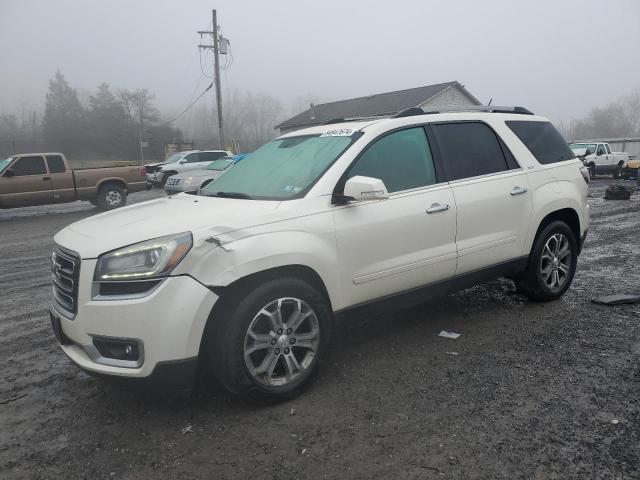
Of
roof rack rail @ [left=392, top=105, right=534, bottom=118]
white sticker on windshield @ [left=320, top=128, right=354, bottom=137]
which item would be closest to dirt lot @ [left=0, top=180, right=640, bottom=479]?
white sticker on windshield @ [left=320, top=128, right=354, bottom=137]

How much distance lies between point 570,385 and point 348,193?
6.48 feet

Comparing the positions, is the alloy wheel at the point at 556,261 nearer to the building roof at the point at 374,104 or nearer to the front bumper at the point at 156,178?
the front bumper at the point at 156,178

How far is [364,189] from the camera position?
3205 millimetres

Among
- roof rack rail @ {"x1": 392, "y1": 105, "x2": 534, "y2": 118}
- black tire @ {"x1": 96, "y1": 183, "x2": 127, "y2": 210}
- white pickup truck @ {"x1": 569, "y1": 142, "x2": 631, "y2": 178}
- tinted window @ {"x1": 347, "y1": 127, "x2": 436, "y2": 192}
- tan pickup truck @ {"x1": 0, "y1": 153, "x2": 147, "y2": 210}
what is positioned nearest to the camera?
tinted window @ {"x1": 347, "y1": 127, "x2": 436, "y2": 192}

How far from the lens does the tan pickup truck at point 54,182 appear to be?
551 inches

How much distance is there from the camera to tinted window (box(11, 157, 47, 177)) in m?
14.1

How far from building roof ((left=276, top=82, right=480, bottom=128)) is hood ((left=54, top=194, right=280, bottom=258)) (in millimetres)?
26330

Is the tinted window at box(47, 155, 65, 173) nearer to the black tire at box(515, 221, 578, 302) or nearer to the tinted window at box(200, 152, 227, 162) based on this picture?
the tinted window at box(200, 152, 227, 162)

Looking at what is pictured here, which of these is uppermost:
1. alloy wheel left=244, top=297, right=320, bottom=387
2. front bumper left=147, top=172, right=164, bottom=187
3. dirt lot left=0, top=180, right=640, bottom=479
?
front bumper left=147, top=172, right=164, bottom=187

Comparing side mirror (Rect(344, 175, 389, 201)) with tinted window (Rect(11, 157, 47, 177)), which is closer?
side mirror (Rect(344, 175, 389, 201))

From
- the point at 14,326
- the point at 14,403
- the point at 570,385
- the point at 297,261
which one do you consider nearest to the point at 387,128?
the point at 297,261

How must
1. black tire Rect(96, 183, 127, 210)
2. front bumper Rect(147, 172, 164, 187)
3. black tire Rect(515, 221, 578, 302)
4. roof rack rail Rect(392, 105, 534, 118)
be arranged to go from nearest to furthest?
1. roof rack rail Rect(392, 105, 534, 118)
2. black tire Rect(515, 221, 578, 302)
3. black tire Rect(96, 183, 127, 210)
4. front bumper Rect(147, 172, 164, 187)

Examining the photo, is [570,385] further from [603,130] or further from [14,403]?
[603,130]

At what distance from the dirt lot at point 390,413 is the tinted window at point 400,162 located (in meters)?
1.36
